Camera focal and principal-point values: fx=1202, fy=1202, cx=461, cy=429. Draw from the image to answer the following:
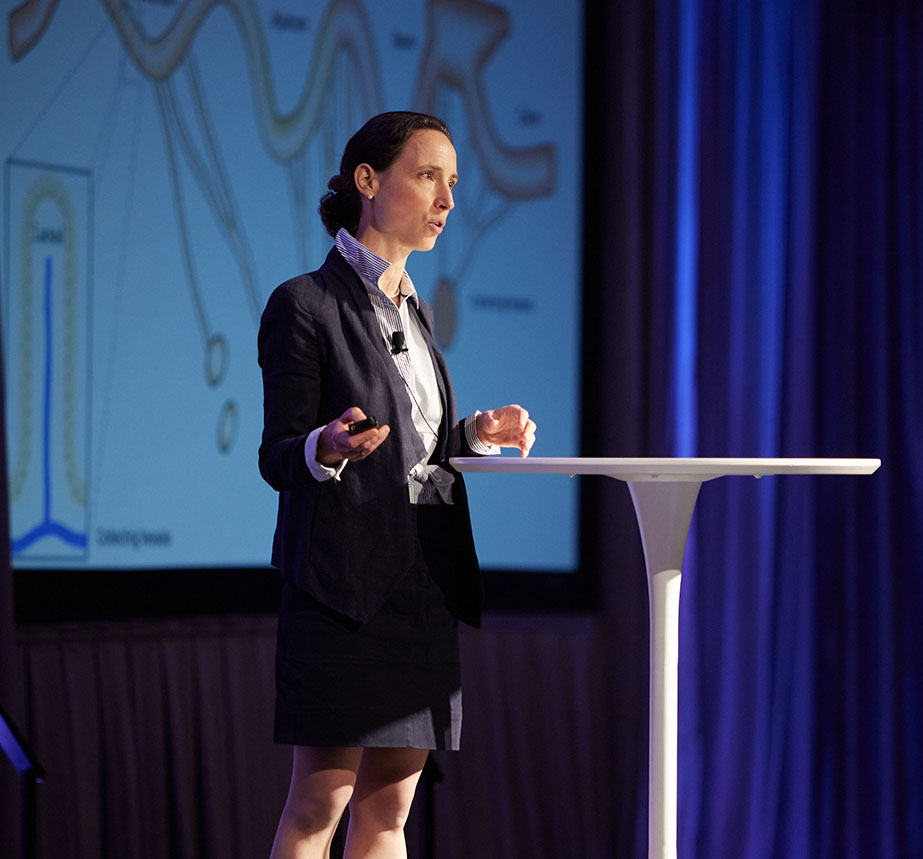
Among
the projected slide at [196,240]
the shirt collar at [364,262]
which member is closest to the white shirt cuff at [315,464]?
the shirt collar at [364,262]

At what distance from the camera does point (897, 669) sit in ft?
10.5

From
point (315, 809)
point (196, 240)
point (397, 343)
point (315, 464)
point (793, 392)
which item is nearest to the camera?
point (315, 464)

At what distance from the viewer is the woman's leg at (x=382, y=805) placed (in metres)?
1.69

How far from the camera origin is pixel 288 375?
1611mm

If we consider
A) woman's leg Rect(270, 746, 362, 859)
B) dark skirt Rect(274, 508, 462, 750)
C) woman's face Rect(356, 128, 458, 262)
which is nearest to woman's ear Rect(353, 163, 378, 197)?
woman's face Rect(356, 128, 458, 262)

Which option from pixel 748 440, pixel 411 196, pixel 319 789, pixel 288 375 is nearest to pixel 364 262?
pixel 411 196

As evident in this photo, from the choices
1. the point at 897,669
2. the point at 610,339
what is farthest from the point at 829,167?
the point at 897,669

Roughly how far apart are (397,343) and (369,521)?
27 cm

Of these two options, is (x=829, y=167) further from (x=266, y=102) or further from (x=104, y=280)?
(x=104, y=280)

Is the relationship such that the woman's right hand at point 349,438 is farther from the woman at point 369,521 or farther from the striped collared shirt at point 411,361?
the striped collared shirt at point 411,361

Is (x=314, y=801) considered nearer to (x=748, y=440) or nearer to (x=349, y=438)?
(x=349, y=438)

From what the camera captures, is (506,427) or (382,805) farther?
(506,427)

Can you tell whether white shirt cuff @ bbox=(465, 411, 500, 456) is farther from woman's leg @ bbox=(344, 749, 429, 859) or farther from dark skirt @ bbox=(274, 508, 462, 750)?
woman's leg @ bbox=(344, 749, 429, 859)

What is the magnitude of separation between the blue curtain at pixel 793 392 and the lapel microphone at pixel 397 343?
1682 millimetres
